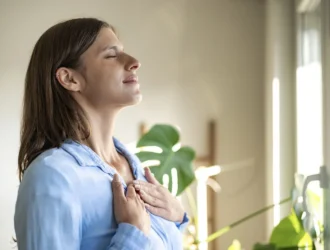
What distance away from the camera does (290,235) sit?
1561 millimetres

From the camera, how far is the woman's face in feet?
3.55

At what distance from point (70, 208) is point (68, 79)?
274 mm

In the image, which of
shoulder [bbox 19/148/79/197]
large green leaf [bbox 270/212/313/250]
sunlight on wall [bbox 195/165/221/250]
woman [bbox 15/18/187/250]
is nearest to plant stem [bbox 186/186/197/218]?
sunlight on wall [bbox 195/165/221/250]

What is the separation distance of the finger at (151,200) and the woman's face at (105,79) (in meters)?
0.18

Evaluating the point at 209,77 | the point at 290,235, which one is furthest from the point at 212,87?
the point at 290,235

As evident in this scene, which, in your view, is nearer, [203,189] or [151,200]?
[151,200]

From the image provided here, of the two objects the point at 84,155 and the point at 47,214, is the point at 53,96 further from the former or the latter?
the point at 47,214

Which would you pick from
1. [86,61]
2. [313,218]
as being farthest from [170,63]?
[86,61]

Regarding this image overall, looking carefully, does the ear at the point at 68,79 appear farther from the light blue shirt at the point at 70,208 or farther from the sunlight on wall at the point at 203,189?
the sunlight on wall at the point at 203,189

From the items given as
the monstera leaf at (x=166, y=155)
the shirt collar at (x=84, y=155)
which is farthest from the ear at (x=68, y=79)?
the monstera leaf at (x=166, y=155)

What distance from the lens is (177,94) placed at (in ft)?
8.66

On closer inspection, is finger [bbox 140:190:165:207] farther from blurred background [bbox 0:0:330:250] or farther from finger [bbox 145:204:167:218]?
blurred background [bbox 0:0:330:250]

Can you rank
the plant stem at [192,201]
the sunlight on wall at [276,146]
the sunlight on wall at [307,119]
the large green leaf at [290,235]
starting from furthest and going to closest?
the plant stem at [192,201], the sunlight on wall at [276,146], the sunlight on wall at [307,119], the large green leaf at [290,235]

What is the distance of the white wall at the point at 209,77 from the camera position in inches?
102
